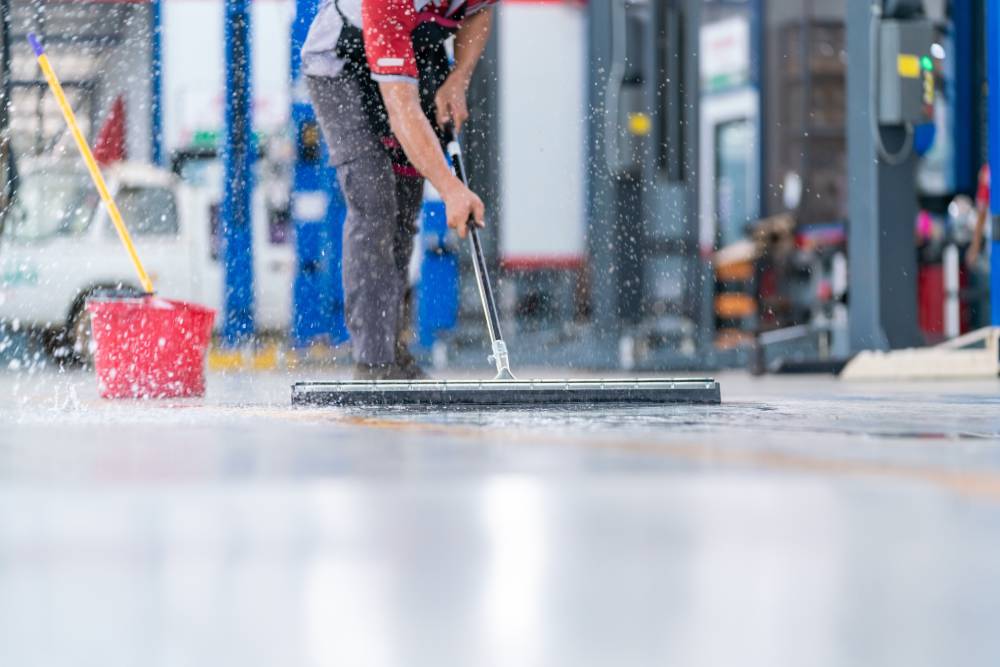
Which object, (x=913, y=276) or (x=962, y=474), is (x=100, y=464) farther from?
(x=913, y=276)

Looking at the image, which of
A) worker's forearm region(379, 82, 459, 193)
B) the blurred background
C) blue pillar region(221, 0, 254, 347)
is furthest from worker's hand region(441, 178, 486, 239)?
blue pillar region(221, 0, 254, 347)

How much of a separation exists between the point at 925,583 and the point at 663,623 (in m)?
0.20

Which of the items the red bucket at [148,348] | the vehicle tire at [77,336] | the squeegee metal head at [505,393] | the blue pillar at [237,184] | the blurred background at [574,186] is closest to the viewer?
the squeegee metal head at [505,393]

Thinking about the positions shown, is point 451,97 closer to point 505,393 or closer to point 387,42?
point 387,42

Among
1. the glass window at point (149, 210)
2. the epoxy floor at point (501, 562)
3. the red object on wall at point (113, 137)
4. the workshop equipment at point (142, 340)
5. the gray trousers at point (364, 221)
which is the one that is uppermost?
the red object on wall at point (113, 137)

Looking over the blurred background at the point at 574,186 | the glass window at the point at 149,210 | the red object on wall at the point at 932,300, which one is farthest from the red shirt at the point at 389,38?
the red object on wall at the point at 932,300

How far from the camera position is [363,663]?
86 centimetres

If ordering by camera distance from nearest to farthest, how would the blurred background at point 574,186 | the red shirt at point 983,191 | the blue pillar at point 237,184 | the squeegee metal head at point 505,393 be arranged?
1. the squeegee metal head at point 505,393
2. the blurred background at point 574,186
3. the red shirt at point 983,191
4. the blue pillar at point 237,184

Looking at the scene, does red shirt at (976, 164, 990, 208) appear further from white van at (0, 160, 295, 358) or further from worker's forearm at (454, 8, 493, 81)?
white van at (0, 160, 295, 358)

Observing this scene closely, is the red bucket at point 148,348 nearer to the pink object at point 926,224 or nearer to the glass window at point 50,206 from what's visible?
the glass window at point 50,206

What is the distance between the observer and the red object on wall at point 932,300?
8.95 metres

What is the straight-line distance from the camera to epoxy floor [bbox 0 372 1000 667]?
88 cm

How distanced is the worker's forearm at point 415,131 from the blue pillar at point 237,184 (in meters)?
4.23

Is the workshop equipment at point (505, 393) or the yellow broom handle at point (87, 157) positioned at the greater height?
the yellow broom handle at point (87, 157)
